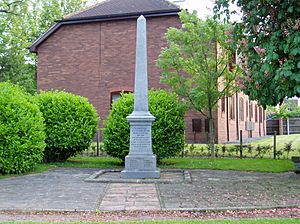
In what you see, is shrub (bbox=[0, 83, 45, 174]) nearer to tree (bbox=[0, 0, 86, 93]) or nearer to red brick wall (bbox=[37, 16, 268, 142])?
red brick wall (bbox=[37, 16, 268, 142])

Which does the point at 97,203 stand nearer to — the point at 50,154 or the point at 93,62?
the point at 50,154

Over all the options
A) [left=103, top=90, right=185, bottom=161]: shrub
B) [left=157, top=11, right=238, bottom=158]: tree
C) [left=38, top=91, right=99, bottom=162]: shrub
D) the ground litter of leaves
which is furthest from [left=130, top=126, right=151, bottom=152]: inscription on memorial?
the ground litter of leaves

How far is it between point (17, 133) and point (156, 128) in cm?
428

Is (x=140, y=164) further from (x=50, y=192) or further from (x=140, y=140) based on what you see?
(x=50, y=192)

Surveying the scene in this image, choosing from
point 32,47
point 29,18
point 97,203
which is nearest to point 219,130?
point 32,47

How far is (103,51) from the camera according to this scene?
2181cm

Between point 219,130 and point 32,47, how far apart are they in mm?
12101

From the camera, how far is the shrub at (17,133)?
1044 centimetres

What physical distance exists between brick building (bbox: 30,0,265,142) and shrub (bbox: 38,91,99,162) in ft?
25.5

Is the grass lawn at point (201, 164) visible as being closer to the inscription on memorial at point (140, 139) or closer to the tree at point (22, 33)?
the inscription on memorial at point (140, 139)

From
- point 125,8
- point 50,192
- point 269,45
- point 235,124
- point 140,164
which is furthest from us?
point 235,124

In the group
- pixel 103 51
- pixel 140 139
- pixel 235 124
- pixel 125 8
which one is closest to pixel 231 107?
pixel 235 124

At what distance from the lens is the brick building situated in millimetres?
20766

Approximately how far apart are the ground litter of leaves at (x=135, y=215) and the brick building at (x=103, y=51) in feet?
46.0
